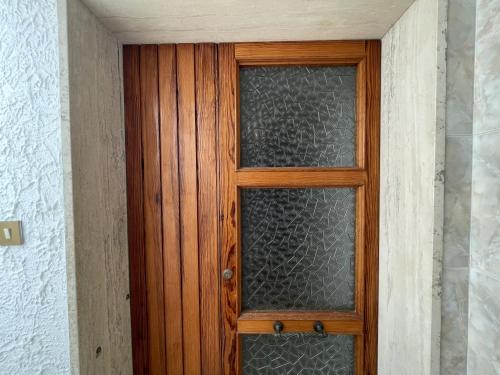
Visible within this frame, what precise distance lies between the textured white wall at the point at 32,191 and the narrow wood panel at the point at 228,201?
1.69 feet

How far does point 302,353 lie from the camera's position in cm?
103

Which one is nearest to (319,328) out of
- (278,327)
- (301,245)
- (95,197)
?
(278,327)

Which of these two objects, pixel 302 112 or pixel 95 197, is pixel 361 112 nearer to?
pixel 302 112

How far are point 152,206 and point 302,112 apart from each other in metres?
0.70

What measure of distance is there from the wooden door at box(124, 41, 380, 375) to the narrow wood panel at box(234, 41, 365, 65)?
2cm

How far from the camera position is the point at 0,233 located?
0.76m

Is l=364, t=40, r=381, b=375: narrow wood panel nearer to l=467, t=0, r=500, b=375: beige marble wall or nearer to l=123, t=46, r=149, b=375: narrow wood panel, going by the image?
l=467, t=0, r=500, b=375: beige marble wall

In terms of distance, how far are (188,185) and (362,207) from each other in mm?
686

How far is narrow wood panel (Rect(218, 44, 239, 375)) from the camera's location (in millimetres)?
987

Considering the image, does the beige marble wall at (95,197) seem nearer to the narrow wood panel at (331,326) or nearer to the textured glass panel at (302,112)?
the textured glass panel at (302,112)

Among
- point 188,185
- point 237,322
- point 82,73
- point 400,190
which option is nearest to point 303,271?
point 237,322

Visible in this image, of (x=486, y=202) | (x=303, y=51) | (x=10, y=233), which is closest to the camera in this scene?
(x=486, y=202)

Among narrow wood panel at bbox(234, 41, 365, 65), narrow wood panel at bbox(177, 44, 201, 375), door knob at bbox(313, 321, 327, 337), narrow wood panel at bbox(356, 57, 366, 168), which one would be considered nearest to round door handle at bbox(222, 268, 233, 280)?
narrow wood panel at bbox(177, 44, 201, 375)

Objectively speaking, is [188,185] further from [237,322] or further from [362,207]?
[362,207]
